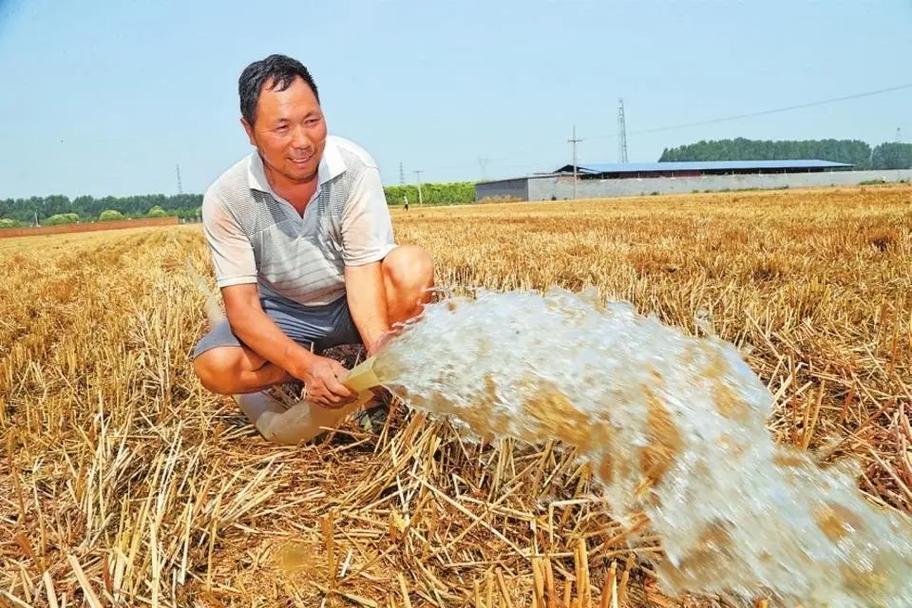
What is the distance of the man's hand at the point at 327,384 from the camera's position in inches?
69.4

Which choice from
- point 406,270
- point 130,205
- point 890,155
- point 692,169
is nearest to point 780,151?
point 890,155

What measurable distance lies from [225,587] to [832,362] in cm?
202

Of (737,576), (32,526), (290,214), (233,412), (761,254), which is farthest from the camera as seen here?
(761,254)

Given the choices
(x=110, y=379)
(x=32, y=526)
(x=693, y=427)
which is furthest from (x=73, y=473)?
(x=693, y=427)

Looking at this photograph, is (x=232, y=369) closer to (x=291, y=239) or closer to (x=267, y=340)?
(x=267, y=340)

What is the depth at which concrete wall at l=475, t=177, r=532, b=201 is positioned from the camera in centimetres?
4906

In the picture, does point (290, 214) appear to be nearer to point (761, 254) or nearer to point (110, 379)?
point (110, 379)

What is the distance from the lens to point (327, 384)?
178cm

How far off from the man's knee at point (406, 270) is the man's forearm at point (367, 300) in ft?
0.20

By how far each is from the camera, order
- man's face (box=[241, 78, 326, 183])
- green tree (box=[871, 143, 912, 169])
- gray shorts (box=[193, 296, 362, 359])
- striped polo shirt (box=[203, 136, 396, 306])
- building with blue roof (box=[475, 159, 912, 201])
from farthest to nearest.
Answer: green tree (box=[871, 143, 912, 169])
building with blue roof (box=[475, 159, 912, 201])
gray shorts (box=[193, 296, 362, 359])
striped polo shirt (box=[203, 136, 396, 306])
man's face (box=[241, 78, 326, 183])

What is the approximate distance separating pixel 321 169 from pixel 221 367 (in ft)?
2.34

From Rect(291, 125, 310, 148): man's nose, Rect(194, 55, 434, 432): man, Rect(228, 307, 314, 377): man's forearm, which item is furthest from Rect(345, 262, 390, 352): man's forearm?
Rect(291, 125, 310, 148): man's nose

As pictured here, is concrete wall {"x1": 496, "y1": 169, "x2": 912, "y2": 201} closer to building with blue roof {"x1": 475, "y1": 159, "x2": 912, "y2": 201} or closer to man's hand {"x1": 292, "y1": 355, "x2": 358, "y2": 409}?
building with blue roof {"x1": 475, "y1": 159, "x2": 912, "y2": 201}

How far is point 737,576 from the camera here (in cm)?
124
